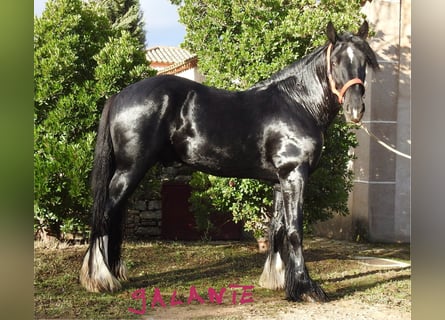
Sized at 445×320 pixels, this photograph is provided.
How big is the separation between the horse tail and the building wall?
579 centimetres

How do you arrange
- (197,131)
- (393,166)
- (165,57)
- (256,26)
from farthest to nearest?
(165,57) → (393,166) → (256,26) → (197,131)

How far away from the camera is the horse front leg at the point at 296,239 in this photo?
152 inches

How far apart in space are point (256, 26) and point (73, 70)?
2774 millimetres

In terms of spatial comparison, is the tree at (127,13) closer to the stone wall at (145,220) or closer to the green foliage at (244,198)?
the stone wall at (145,220)

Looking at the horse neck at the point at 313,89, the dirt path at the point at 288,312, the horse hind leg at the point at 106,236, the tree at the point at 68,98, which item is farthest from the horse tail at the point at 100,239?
the tree at the point at 68,98

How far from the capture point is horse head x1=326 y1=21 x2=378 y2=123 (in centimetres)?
364

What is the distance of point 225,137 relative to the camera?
402 cm

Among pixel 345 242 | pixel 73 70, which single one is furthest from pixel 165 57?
pixel 345 242

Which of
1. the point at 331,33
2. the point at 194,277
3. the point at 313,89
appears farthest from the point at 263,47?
the point at 194,277

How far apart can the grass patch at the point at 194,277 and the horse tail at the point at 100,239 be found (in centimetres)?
13

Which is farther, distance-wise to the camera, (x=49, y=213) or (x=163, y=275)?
(x=49, y=213)

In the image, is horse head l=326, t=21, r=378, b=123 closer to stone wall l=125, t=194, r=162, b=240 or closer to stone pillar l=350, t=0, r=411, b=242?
stone pillar l=350, t=0, r=411, b=242

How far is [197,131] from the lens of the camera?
4027mm
